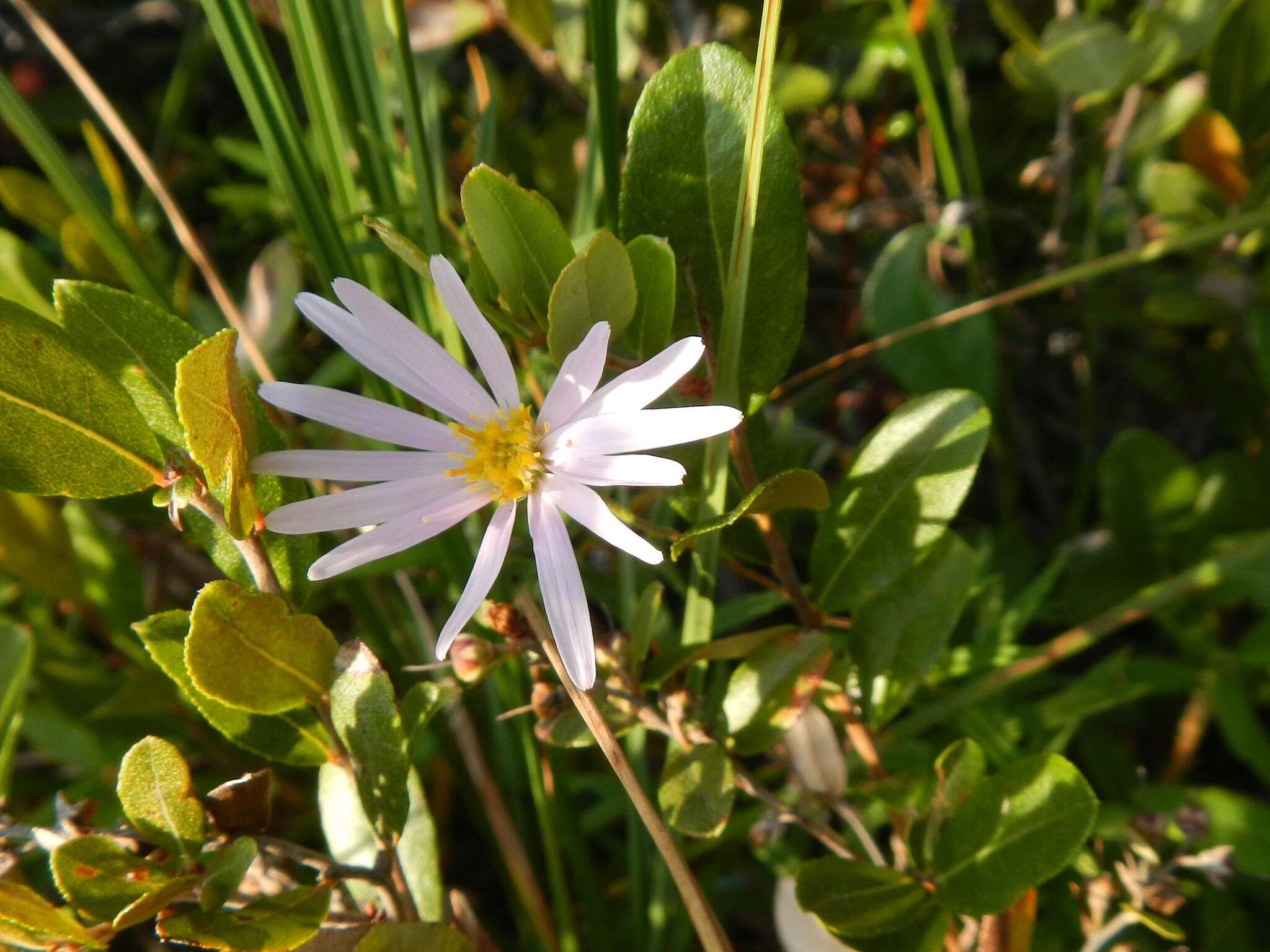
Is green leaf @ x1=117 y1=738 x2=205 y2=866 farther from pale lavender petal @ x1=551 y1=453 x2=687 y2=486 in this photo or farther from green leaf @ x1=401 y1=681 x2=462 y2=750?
pale lavender petal @ x1=551 y1=453 x2=687 y2=486

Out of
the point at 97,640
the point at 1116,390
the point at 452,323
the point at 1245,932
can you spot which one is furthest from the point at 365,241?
the point at 1116,390

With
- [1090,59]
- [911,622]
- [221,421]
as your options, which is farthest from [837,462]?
[221,421]

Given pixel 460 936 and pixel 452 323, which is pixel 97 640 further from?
pixel 460 936

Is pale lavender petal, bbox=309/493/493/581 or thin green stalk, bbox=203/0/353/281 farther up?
thin green stalk, bbox=203/0/353/281

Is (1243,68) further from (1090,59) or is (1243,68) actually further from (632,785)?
(632,785)

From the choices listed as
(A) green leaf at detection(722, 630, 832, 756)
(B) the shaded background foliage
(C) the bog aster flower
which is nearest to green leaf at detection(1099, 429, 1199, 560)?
(B) the shaded background foliage

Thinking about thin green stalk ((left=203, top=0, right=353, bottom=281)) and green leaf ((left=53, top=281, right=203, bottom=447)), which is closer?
green leaf ((left=53, top=281, right=203, bottom=447))
